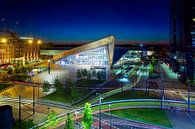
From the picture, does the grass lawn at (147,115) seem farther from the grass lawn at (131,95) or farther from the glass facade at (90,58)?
the glass facade at (90,58)

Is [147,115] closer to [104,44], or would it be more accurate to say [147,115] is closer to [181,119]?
[181,119]

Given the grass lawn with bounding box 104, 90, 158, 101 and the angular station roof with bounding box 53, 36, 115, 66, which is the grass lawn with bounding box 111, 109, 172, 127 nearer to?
the grass lawn with bounding box 104, 90, 158, 101

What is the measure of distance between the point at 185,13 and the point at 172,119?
2918 inches

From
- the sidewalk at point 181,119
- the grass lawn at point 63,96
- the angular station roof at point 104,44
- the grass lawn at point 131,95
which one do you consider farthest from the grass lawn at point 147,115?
the angular station roof at point 104,44

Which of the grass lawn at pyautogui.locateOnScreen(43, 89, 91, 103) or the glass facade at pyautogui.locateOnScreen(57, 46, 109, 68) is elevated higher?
the glass facade at pyautogui.locateOnScreen(57, 46, 109, 68)

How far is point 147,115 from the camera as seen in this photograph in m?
33.0

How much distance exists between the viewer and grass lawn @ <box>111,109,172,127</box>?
3036cm

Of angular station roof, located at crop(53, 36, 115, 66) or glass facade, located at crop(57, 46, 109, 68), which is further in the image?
glass facade, located at crop(57, 46, 109, 68)

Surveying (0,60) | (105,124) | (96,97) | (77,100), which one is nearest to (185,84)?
(96,97)

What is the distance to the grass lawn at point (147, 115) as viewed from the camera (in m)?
30.4

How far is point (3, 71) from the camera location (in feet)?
233

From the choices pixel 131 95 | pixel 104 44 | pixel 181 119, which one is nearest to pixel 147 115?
pixel 181 119

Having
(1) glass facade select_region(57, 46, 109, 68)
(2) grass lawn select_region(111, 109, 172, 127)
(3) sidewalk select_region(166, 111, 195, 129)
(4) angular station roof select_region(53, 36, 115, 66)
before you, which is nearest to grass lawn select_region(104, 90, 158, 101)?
(2) grass lawn select_region(111, 109, 172, 127)

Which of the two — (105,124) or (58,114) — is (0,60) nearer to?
(58,114)
